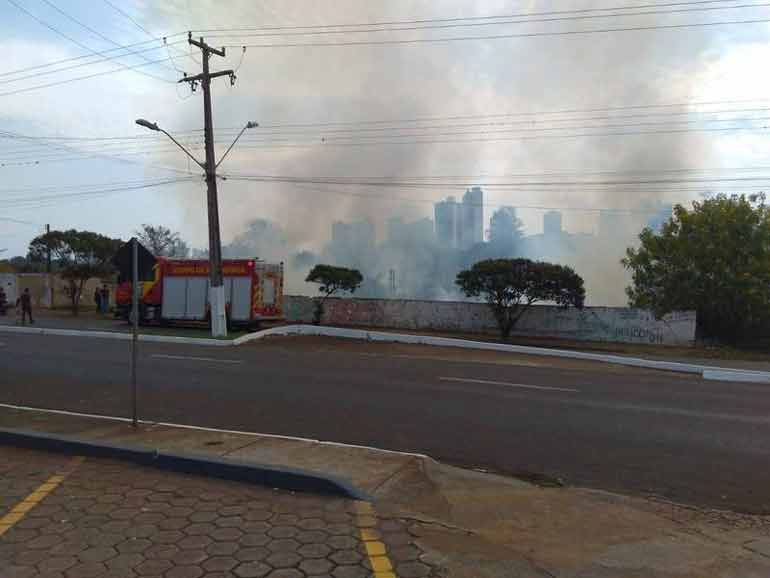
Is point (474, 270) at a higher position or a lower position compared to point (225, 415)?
higher

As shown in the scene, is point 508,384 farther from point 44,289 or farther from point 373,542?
point 44,289

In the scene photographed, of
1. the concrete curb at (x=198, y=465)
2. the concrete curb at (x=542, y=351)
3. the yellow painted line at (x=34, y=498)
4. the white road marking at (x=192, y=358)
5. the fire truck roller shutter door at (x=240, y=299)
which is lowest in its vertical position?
the concrete curb at (x=542, y=351)

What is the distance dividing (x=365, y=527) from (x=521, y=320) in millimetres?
28892

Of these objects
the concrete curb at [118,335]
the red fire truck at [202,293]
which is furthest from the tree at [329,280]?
the concrete curb at [118,335]

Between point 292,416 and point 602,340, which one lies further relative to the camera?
point 602,340

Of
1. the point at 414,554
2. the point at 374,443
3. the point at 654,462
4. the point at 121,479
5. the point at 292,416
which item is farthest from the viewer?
the point at 292,416

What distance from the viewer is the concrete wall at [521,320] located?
30297 millimetres

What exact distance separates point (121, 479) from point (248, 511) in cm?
153

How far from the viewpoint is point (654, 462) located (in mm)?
6785

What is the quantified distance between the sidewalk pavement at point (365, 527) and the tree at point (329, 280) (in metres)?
30.9

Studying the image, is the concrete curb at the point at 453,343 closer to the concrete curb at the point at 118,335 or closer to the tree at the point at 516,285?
the concrete curb at the point at 118,335

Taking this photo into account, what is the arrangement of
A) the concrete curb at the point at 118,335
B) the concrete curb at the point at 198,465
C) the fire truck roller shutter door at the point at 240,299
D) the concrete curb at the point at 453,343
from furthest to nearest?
the fire truck roller shutter door at the point at 240,299, the concrete curb at the point at 118,335, the concrete curb at the point at 453,343, the concrete curb at the point at 198,465

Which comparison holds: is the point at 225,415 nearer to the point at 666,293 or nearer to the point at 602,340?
the point at 602,340

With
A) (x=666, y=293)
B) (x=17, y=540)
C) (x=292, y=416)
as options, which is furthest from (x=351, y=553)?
(x=666, y=293)
